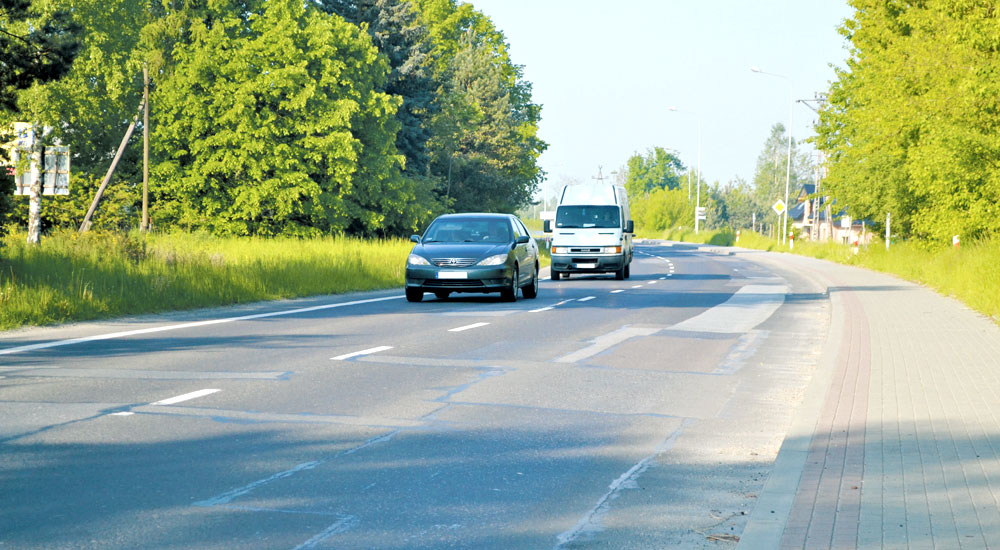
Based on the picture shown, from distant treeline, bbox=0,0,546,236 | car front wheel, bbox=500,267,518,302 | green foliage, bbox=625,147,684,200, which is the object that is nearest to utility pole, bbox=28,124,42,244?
distant treeline, bbox=0,0,546,236

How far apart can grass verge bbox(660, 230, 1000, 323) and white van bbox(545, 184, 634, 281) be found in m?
8.25

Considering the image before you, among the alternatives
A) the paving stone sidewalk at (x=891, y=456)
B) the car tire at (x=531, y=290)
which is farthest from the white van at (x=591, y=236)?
the paving stone sidewalk at (x=891, y=456)

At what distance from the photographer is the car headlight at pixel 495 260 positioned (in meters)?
21.4

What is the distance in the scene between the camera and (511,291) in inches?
876

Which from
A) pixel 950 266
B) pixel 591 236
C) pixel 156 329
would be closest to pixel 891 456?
pixel 156 329

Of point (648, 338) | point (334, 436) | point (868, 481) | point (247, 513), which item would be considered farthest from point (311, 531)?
point (648, 338)

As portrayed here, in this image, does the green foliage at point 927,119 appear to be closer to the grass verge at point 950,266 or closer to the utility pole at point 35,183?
the grass verge at point 950,266

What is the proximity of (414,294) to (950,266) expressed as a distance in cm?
1338

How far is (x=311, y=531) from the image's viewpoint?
5.30m

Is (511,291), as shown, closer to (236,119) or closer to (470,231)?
(470,231)

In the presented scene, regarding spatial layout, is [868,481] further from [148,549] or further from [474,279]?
[474,279]

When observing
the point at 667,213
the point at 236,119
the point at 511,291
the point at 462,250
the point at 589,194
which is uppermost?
the point at 236,119

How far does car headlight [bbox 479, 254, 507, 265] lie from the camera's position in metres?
21.4

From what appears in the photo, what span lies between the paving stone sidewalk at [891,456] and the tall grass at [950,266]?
681cm
